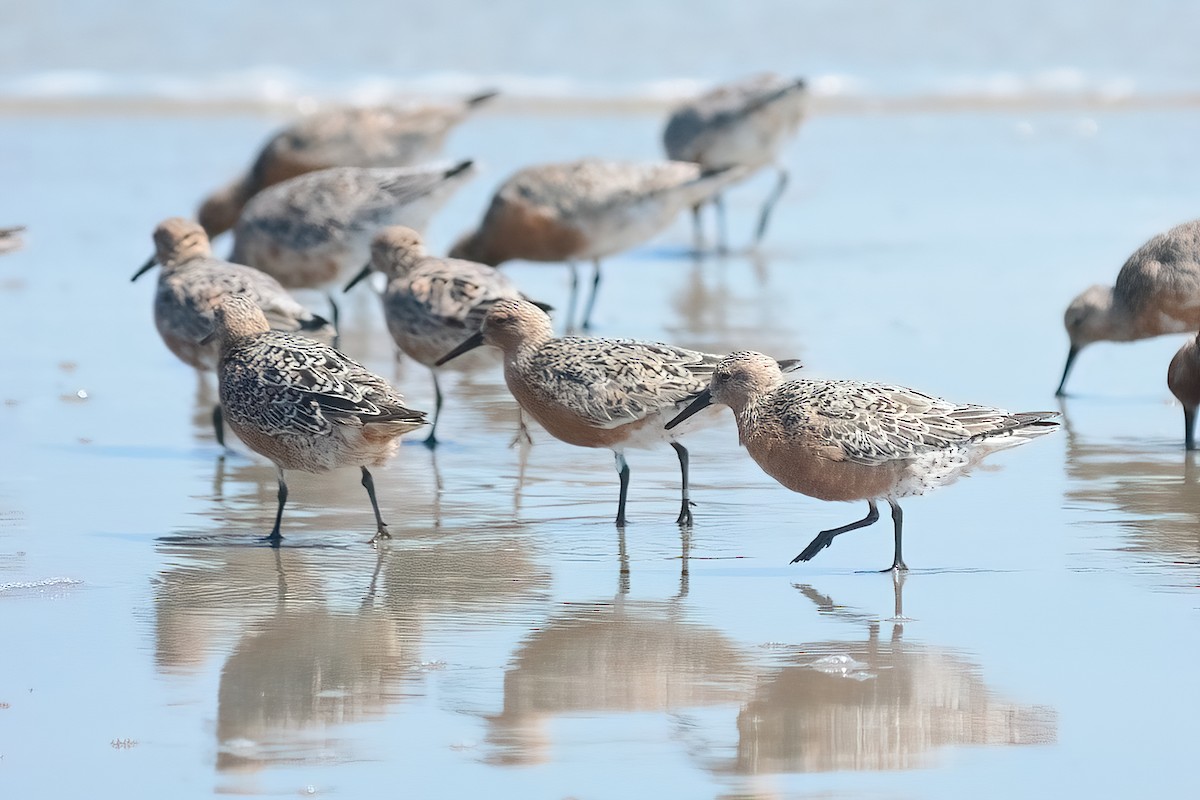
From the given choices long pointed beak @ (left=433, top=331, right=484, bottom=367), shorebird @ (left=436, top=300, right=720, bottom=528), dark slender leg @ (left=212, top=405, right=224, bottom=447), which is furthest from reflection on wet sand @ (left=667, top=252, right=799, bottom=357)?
shorebird @ (left=436, top=300, right=720, bottom=528)

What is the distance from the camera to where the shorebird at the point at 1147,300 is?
31.5 ft

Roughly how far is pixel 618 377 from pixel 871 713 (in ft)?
8.01

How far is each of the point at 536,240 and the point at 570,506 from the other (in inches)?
202

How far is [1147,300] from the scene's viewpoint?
970 cm

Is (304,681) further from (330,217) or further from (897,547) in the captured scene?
(330,217)

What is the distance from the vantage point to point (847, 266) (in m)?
13.9

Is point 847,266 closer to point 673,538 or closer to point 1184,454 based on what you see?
point 1184,454

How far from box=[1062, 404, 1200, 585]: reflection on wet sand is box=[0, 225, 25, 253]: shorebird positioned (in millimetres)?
5641

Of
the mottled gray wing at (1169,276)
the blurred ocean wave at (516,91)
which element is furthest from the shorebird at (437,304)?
the blurred ocean wave at (516,91)

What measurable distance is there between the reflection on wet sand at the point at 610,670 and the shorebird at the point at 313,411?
127 centimetres

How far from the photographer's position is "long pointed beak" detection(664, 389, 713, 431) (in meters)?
6.78

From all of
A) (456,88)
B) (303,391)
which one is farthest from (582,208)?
(456,88)

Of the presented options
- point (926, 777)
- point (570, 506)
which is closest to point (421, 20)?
point (570, 506)

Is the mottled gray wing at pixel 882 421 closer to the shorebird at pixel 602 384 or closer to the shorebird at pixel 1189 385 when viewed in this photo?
the shorebird at pixel 602 384
